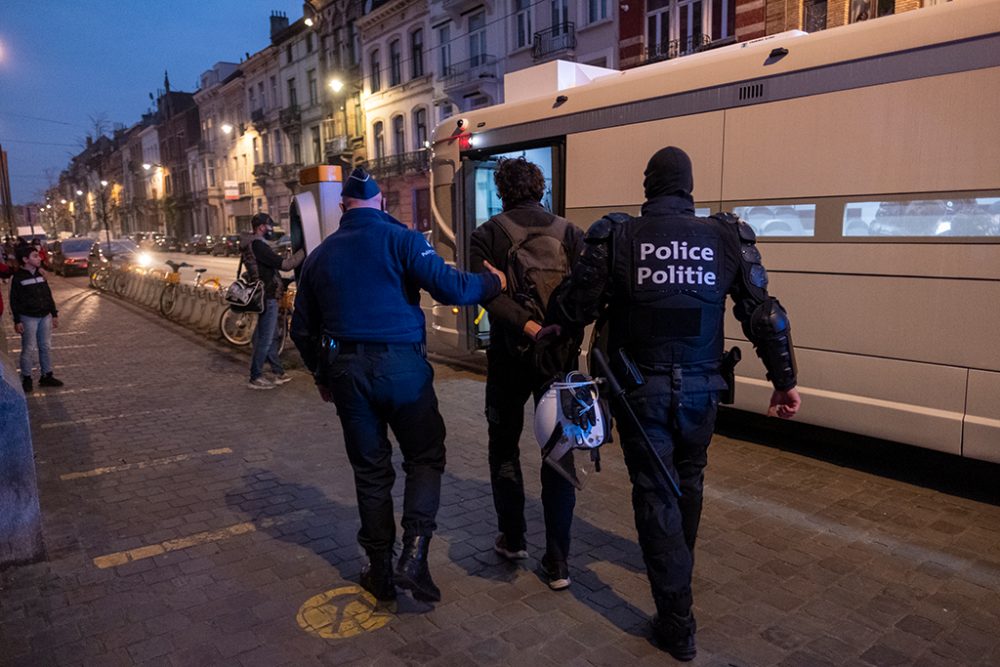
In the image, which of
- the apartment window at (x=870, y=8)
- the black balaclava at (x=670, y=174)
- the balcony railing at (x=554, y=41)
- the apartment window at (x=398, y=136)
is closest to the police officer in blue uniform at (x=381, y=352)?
the black balaclava at (x=670, y=174)

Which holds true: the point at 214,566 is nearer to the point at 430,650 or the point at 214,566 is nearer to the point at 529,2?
the point at 430,650

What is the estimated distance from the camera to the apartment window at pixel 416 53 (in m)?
33.2

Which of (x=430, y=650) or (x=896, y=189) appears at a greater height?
(x=896, y=189)

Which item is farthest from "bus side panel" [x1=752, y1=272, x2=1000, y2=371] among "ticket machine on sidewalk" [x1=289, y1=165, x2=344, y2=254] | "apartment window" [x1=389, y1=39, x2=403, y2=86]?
"apartment window" [x1=389, y1=39, x2=403, y2=86]

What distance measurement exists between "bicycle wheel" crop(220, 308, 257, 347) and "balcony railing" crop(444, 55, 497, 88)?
19542 millimetres

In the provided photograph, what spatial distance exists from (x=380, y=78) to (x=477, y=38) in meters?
8.61

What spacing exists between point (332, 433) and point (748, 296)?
443 cm

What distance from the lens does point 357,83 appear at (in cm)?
3828

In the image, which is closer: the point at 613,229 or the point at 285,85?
the point at 613,229

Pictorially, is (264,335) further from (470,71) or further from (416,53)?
(416,53)

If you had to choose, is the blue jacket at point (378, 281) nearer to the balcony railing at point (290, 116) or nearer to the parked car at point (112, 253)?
the parked car at point (112, 253)

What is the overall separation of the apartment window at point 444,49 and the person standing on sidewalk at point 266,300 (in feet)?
81.3

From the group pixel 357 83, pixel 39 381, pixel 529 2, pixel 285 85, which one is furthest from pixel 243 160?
pixel 39 381

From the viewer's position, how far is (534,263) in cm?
346
